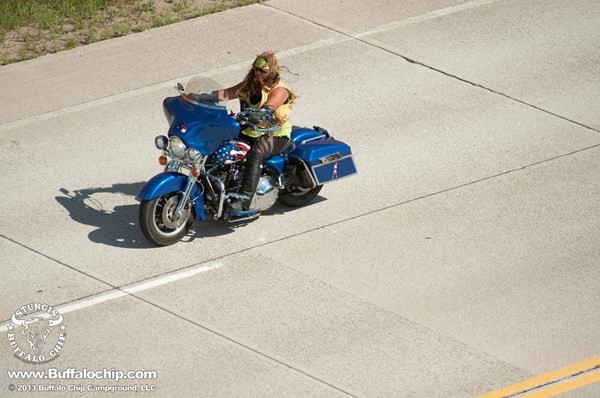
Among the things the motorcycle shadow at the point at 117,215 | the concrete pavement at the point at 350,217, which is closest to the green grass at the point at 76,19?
the concrete pavement at the point at 350,217

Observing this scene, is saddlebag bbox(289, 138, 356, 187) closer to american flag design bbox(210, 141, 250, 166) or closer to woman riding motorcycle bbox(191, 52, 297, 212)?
woman riding motorcycle bbox(191, 52, 297, 212)

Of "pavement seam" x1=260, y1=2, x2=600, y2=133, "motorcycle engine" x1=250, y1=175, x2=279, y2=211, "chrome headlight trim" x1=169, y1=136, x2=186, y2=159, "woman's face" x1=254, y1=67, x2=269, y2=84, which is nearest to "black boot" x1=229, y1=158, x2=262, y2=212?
"motorcycle engine" x1=250, y1=175, x2=279, y2=211

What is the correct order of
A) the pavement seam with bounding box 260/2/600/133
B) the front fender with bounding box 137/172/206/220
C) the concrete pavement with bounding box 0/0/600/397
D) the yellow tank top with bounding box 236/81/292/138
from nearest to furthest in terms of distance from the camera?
the concrete pavement with bounding box 0/0/600/397
the front fender with bounding box 137/172/206/220
the yellow tank top with bounding box 236/81/292/138
the pavement seam with bounding box 260/2/600/133

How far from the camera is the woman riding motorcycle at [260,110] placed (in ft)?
35.8

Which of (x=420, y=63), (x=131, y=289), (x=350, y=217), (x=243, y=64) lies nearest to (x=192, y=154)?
(x=131, y=289)

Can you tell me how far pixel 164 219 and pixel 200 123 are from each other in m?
0.94

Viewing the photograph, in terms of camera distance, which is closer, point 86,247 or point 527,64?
point 86,247

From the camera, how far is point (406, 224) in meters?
11.4

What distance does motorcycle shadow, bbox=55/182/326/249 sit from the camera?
11133mm

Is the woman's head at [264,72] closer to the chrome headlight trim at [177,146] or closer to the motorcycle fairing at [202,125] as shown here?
the motorcycle fairing at [202,125]

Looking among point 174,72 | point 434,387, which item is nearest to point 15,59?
point 174,72

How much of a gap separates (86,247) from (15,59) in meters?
4.78

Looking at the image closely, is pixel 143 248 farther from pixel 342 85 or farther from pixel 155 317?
pixel 342 85

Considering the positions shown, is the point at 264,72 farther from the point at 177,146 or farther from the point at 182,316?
the point at 182,316
